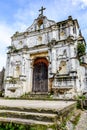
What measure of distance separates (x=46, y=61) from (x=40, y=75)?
5.82ft

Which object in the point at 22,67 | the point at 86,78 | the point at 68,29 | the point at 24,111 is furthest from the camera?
the point at 22,67

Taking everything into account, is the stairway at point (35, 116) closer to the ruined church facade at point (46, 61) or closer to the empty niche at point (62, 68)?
the ruined church facade at point (46, 61)

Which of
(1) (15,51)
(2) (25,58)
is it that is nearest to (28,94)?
(2) (25,58)

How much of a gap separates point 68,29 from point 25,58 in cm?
614

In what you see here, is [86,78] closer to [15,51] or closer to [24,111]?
[15,51]

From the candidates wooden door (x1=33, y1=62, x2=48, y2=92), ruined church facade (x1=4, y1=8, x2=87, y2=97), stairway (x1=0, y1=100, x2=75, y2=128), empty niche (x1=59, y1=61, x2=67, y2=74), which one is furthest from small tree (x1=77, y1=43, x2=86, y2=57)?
stairway (x1=0, y1=100, x2=75, y2=128)

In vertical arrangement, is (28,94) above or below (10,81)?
below

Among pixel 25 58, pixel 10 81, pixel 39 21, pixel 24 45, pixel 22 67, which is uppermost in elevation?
pixel 39 21

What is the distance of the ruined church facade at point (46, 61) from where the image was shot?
1387 centimetres

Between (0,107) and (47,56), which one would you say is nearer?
(0,107)

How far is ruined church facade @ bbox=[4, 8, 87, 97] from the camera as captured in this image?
13.9 m

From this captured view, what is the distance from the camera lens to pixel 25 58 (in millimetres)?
17172

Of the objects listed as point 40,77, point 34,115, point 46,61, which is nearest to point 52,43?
point 46,61

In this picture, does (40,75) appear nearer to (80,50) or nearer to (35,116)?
(80,50)
